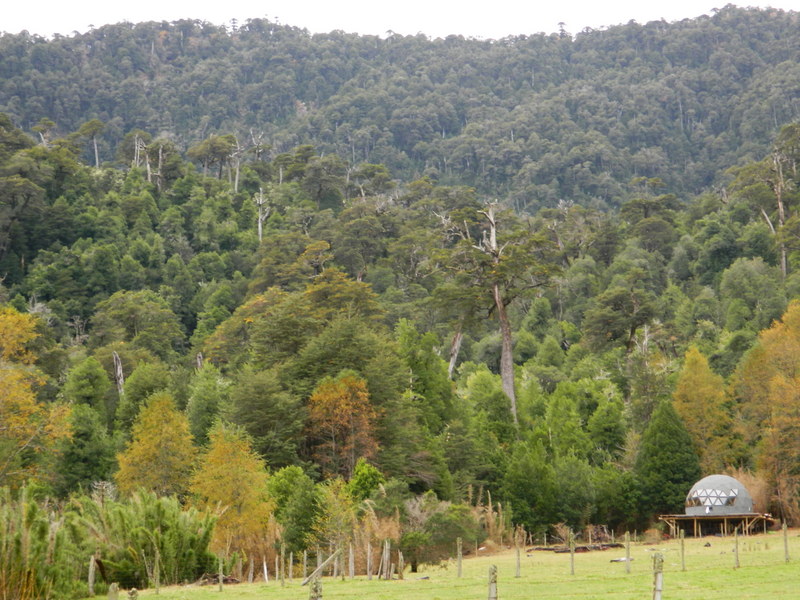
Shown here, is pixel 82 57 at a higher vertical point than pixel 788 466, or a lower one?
higher

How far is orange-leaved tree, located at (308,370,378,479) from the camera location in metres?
45.6

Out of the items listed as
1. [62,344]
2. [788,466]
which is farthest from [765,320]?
[62,344]

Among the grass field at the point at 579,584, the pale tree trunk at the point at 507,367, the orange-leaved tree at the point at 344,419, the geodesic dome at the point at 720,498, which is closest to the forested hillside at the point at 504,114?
the pale tree trunk at the point at 507,367

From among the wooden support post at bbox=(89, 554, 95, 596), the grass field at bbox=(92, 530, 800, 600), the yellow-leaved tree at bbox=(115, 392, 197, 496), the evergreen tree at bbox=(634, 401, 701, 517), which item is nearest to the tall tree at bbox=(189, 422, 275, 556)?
the yellow-leaved tree at bbox=(115, 392, 197, 496)

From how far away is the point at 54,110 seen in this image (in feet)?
593

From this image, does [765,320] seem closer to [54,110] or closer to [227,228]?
[227,228]

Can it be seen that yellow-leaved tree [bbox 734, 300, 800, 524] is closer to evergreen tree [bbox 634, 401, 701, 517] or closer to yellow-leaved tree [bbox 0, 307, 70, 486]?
evergreen tree [bbox 634, 401, 701, 517]

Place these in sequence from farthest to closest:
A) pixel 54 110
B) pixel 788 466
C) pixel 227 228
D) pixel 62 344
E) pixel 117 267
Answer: pixel 54 110 → pixel 227 228 → pixel 117 267 → pixel 62 344 → pixel 788 466

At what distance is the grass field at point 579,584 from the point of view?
21.9m

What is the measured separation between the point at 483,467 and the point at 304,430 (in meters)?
10.1

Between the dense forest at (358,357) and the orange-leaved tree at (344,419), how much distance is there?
0.17 m

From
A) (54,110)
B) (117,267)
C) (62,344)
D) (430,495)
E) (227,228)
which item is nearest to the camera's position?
(430,495)

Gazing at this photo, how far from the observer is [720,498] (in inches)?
1864

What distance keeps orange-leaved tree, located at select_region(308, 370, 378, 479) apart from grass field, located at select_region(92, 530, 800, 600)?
12.5m
